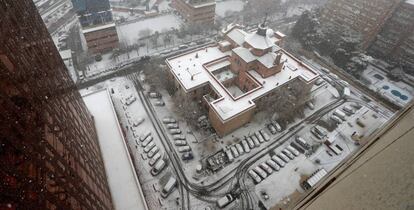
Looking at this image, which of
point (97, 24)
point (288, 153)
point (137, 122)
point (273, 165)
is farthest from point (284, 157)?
point (97, 24)

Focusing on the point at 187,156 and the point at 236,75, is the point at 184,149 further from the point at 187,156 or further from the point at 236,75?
the point at 236,75

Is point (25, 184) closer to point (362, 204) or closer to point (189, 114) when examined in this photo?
point (362, 204)

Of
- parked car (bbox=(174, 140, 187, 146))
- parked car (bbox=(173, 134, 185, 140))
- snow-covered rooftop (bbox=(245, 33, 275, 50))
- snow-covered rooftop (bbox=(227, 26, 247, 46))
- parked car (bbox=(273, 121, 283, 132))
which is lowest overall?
parked car (bbox=(174, 140, 187, 146))

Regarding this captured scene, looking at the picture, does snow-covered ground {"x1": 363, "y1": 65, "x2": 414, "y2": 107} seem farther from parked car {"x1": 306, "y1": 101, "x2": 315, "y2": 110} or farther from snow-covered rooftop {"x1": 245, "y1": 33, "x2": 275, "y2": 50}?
snow-covered rooftop {"x1": 245, "y1": 33, "x2": 275, "y2": 50}

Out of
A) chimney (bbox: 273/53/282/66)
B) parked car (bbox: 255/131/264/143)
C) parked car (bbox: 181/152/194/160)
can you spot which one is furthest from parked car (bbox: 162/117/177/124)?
chimney (bbox: 273/53/282/66)

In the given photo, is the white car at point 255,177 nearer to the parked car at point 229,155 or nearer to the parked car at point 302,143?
the parked car at point 229,155

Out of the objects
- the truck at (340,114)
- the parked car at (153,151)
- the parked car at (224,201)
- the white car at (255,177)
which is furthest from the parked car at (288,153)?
the parked car at (153,151)

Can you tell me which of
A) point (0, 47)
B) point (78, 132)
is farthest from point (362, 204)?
point (78, 132)
